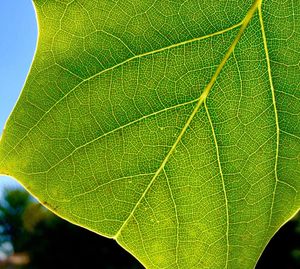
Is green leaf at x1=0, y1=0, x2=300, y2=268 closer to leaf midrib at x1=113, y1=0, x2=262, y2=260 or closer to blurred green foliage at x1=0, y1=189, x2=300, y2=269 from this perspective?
leaf midrib at x1=113, y1=0, x2=262, y2=260

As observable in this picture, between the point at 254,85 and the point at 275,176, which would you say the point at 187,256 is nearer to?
the point at 275,176

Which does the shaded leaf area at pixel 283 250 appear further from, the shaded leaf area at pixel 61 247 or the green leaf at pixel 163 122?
the green leaf at pixel 163 122

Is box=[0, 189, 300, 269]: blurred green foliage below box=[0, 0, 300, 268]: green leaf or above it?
above

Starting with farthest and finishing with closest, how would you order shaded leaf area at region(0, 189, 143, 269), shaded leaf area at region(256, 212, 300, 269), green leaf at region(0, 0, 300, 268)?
shaded leaf area at region(0, 189, 143, 269) < shaded leaf area at region(256, 212, 300, 269) < green leaf at region(0, 0, 300, 268)

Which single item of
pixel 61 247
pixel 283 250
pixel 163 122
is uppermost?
pixel 283 250

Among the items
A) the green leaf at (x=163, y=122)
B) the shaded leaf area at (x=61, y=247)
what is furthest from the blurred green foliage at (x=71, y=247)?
the green leaf at (x=163, y=122)

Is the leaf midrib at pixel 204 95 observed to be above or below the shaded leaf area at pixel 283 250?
below

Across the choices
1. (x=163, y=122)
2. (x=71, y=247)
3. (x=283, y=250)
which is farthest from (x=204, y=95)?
(x=71, y=247)

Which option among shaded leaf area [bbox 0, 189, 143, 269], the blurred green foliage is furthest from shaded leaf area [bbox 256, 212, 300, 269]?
shaded leaf area [bbox 0, 189, 143, 269]

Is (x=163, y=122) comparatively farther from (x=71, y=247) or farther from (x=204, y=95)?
(x=71, y=247)
